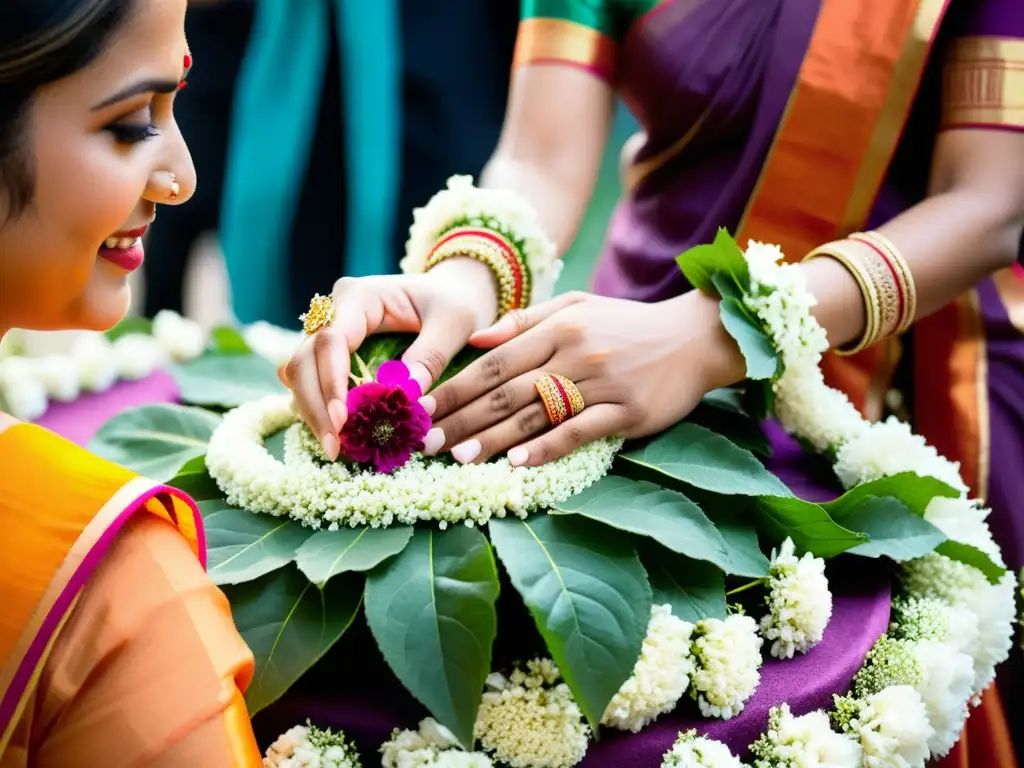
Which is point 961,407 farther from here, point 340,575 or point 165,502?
point 165,502

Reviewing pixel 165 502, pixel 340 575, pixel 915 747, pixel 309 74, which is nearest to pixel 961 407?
pixel 915 747

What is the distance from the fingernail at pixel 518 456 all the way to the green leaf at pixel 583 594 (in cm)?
5

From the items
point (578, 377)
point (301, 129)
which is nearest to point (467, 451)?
point (578, 377)

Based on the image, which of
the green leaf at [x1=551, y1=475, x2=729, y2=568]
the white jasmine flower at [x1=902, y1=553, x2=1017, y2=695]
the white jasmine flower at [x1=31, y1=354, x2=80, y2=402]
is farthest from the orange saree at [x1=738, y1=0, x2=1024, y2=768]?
the white jasmine flower at [x1=31, y1=354, x2=80, y2=402]

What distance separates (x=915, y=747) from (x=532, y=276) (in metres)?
0.56

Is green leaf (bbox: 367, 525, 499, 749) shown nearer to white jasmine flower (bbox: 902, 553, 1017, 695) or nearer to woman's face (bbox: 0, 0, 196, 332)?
woman's face (bbox: 0, 0, 196, 332)

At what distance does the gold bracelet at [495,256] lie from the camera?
3.17 feet

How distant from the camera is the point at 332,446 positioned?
2.43 feet

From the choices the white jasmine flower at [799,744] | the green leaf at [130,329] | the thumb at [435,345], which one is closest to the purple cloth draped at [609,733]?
the white jasmine flower at [799,744]

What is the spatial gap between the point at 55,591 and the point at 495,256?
0.56m

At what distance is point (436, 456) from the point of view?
0.78m

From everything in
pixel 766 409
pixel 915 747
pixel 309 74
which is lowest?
pixel 915 747

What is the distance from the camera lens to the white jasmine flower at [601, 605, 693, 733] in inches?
25.5

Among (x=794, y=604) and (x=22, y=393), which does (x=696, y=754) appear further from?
(x=22, y=393)
